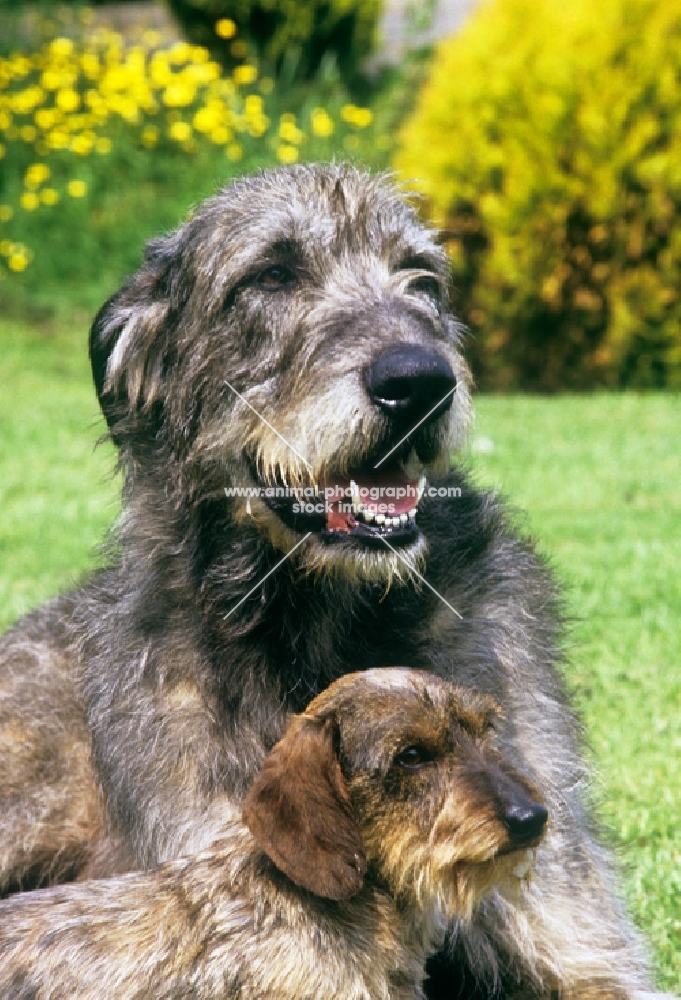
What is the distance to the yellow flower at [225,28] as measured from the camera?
1692 centimetres

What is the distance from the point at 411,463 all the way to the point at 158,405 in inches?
33.6

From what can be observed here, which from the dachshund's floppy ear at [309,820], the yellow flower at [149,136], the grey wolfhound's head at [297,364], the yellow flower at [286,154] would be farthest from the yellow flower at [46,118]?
the dachshund's floppy ear at [309,820]

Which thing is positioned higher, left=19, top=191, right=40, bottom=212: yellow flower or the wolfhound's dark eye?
left=19, top=191, right=40, bottom=212: yellow flower

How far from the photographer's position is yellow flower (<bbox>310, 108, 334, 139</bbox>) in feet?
51.1

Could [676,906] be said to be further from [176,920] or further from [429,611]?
[176,920]

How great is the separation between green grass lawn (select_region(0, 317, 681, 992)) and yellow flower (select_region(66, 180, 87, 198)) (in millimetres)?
1393

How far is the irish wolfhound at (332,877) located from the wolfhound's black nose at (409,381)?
0.71 meters

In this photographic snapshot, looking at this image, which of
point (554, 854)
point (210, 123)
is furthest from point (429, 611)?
point (210, 123)

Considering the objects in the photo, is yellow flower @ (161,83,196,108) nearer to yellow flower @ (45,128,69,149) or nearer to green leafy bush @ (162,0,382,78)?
yellow flower @ (45,128,69,149)

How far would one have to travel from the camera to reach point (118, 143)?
50.9ft

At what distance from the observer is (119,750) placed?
162 inches

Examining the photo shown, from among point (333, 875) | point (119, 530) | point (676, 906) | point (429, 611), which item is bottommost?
point (676, 906)

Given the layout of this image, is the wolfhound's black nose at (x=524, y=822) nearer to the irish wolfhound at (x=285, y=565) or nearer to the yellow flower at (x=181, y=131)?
the irish wolfhound at (x=285, y=565)

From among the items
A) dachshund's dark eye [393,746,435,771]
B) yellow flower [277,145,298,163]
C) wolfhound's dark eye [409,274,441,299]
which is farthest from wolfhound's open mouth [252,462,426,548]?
yellow flower [277,145,298,163]
